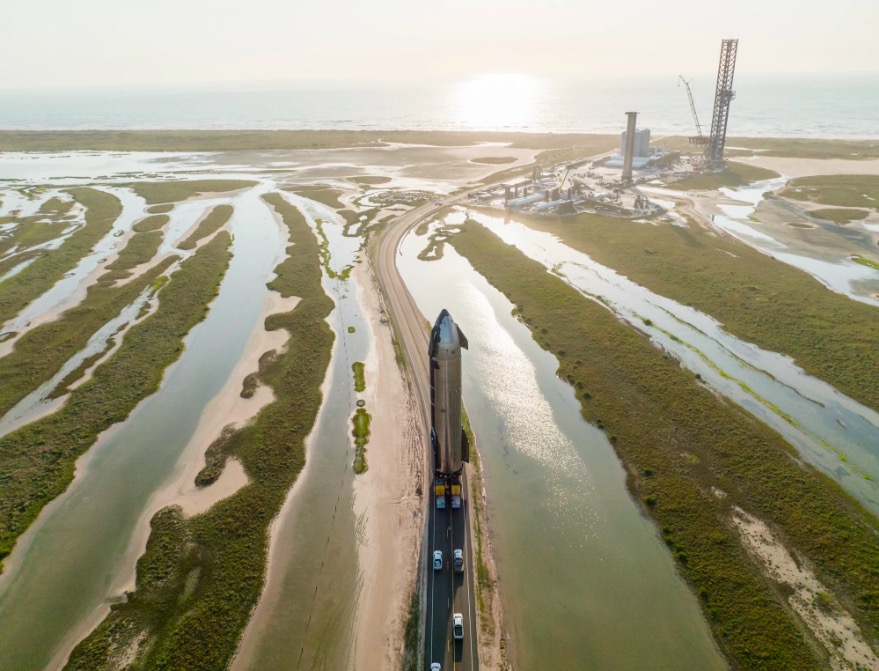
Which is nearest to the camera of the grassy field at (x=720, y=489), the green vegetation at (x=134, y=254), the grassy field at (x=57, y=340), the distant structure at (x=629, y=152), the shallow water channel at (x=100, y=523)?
the grassy field at (x=720, y=489)

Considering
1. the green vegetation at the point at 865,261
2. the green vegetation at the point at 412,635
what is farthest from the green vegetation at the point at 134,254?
the green vegetation at the point at 865,261

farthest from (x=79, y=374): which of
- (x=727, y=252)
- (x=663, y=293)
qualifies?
(x=727, y=252)

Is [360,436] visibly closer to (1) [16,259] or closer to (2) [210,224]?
(1) [16,259]

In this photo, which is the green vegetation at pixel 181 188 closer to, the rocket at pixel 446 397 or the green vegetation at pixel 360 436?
the green vegetation at pixel 360 436

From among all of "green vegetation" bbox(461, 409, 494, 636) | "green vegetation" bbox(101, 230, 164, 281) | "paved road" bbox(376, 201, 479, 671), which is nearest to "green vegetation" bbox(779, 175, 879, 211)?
"paved road" bbox(376, 201, 479, 671)

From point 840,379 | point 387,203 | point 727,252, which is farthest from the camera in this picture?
point 387,203

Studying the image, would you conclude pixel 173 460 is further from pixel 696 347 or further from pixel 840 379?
pixel 840 379
